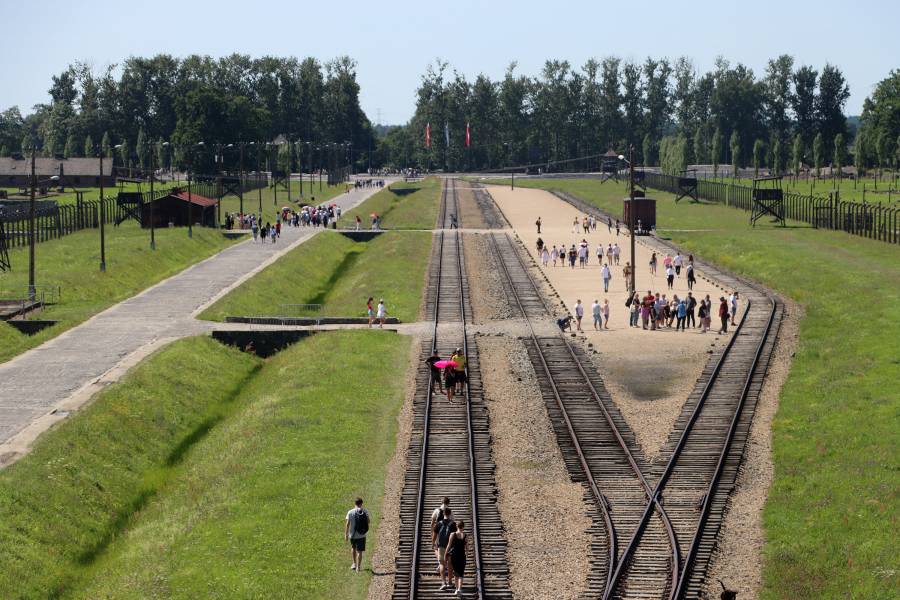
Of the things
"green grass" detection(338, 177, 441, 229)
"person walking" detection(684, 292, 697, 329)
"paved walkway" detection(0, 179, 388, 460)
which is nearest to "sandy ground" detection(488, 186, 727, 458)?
"person walking" detection(684, 292, 697, 329)

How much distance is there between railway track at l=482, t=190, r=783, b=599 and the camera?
2552cm

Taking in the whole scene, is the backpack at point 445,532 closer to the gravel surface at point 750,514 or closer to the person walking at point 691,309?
the gravel surface at point 750,514

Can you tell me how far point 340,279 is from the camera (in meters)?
81.8

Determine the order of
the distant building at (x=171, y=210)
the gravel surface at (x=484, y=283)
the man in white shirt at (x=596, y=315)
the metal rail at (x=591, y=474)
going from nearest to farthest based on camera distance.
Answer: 1. the metal rail at (x=591, y=474)
2. the man in white shirt at (x=596, y=315)
3. the gravel surface at (x=484, y=283)
4. the distant building at (x=171, y=210)

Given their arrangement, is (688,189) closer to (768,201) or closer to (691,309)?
(768,201)

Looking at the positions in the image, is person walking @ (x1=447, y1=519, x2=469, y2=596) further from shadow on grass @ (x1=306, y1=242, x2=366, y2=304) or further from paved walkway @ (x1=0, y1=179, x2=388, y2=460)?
shadow on grass @ (x1=306, y1=242, x2=366, y2=304)

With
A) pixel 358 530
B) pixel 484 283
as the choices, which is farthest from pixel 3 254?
pixel 358 530

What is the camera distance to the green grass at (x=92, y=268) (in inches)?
2202

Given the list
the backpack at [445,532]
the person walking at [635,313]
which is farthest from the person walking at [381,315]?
the backpack at [445,532]

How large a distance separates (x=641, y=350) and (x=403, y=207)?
306 ft

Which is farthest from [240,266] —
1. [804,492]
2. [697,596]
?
[697,596]

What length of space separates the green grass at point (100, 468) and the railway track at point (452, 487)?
23.4 feet

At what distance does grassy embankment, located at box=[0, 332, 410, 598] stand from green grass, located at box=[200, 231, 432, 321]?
1363cm

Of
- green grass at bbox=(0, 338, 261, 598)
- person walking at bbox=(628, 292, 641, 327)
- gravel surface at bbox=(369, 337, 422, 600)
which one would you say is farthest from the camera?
person walking at bbox=(628, 292, 641, 327)
